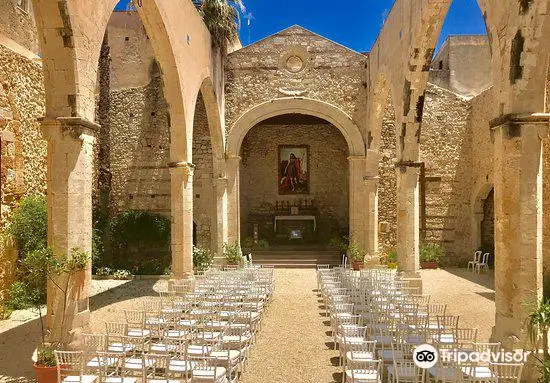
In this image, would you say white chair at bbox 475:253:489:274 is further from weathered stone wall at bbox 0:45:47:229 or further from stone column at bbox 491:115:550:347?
weathered stone wall at bbox 0:45:47:229

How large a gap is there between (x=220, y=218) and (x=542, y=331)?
467 inches

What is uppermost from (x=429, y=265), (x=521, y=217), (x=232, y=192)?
(x=232, y=192)

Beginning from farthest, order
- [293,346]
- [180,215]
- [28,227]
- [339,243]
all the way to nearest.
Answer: [339,243], [180,215], [28,227], [293,346]

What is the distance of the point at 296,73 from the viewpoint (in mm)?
16250

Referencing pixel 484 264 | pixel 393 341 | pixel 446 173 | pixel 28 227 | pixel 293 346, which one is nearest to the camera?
pixel 393 341

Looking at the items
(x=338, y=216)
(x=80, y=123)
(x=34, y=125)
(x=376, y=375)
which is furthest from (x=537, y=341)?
(x=338, y=216)

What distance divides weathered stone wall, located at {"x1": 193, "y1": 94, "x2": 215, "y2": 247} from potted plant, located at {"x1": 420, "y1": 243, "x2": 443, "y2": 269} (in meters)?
6.82

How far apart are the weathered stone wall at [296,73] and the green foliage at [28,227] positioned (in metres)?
7.30

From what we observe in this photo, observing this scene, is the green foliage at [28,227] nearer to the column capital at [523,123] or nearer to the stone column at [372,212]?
the column capital at [523,123]

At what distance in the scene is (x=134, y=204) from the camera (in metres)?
16.4

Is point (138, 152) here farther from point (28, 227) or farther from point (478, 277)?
point (478, 277)

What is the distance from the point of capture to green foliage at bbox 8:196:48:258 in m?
10.1

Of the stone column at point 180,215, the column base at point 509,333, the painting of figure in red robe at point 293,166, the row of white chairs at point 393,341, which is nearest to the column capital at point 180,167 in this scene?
the stone column at point 180,215

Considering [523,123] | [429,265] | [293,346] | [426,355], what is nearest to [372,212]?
[429,265]
